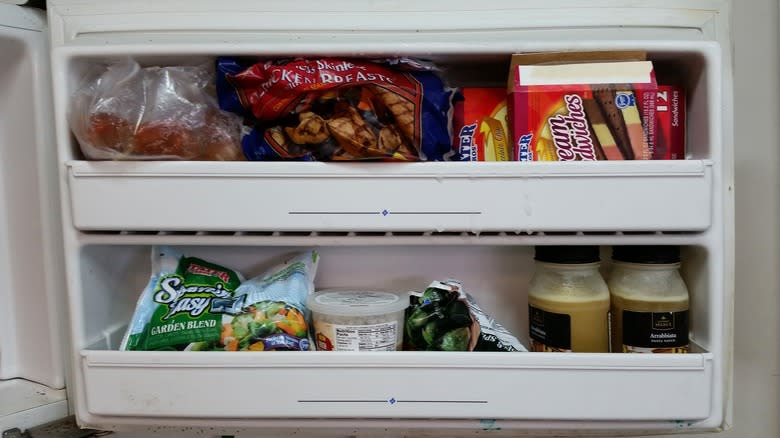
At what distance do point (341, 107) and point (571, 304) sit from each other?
0.46 metres

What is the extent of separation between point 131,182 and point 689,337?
903mm

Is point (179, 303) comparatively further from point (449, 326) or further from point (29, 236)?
point (449, 326)

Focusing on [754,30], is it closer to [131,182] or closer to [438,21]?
[438,21]

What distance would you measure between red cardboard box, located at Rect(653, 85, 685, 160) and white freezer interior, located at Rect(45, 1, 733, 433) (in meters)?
0.03

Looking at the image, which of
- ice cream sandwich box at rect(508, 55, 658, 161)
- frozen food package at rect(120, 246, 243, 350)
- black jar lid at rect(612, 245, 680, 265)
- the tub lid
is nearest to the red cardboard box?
ice cream sandwich box at rect(508, 55, 658, 161)

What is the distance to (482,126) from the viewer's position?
2.58 ft

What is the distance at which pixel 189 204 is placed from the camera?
74cm

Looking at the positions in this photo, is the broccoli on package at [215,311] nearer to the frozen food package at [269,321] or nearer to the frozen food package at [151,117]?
the frozen food package at [269,321]

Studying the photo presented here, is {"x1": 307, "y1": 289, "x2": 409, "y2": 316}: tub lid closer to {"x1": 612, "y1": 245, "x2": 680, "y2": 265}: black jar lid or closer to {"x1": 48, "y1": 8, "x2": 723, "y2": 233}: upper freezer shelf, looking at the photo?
{"x1": 48, "y1": 8, "x2": 723, "y2": 233}: upper freezer shelf

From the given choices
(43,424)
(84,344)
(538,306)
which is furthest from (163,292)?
(538,306)

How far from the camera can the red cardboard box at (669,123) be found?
74cm

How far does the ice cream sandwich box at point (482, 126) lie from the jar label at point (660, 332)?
1.05 ft

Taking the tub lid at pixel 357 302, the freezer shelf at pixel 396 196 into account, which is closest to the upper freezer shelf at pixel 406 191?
the freezer shelf at pixel 396 196

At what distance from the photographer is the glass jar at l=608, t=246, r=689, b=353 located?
0.75 meters
